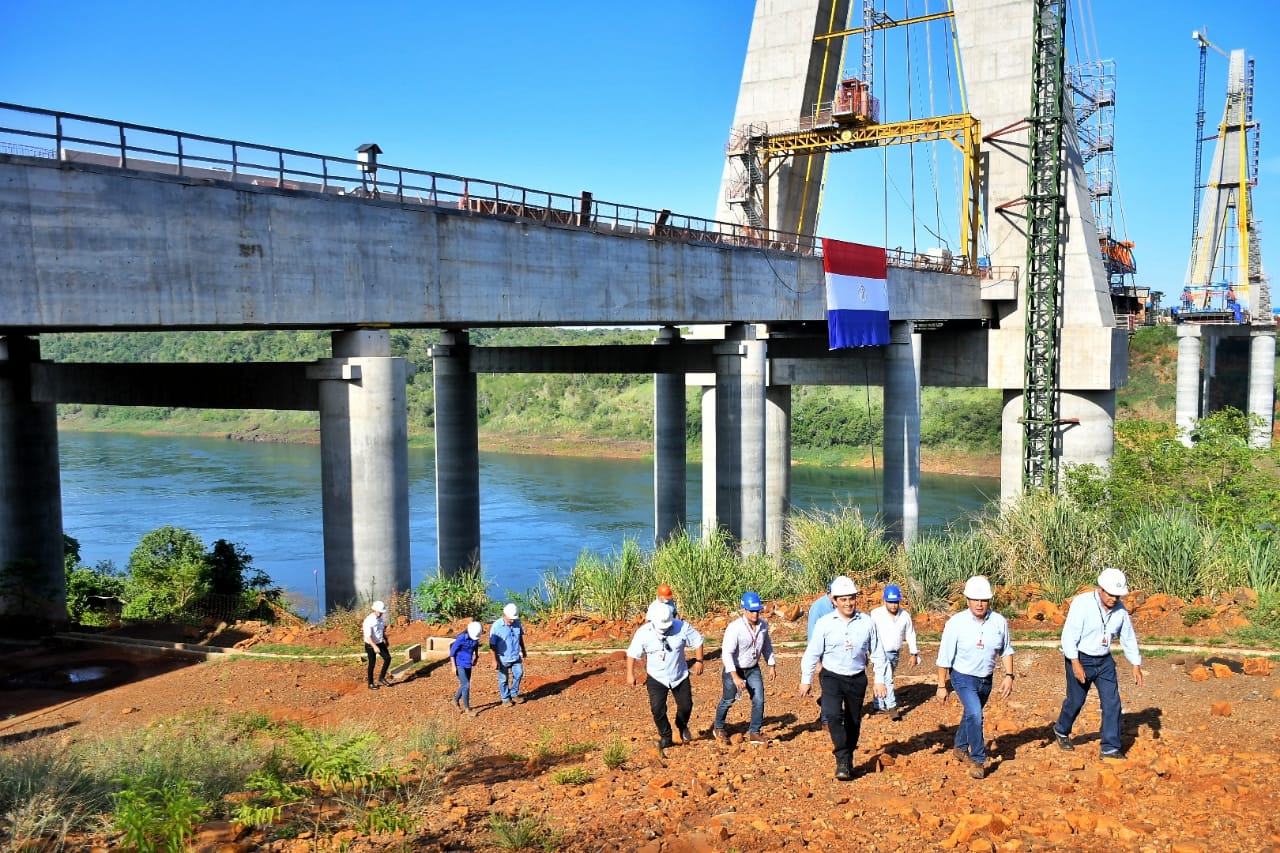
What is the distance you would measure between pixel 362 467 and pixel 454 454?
13.8 metres

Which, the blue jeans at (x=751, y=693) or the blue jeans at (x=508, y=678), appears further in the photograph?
the blue jeans at (x=508, y=678)

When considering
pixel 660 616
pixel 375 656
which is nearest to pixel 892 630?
pixel 660 616

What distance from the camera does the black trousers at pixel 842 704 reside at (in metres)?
8.24

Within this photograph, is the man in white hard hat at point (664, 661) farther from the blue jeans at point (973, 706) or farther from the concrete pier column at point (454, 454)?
the concrete pier column at point (454, 454)

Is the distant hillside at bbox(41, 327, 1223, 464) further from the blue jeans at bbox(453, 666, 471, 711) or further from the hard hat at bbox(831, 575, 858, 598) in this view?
the hard hat at bbox(831, 575, 858, 598)

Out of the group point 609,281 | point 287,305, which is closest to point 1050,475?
point 609,281

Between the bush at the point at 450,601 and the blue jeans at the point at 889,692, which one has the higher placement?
the blue jeans at the point at 889,692

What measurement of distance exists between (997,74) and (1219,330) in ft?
131

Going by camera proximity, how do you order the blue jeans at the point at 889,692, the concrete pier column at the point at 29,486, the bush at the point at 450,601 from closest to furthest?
the blue jeans at the point at 889,692 → the bush at the point at 450,601 → the concrete pier column at the point at 29,486

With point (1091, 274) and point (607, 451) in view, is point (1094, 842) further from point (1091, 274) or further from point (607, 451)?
point (607, 451)

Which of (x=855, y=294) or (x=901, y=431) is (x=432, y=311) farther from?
(x=901, y=431)

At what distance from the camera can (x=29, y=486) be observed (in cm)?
2144

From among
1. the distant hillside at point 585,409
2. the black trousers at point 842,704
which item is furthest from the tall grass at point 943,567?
the distant hillside at point 585,409

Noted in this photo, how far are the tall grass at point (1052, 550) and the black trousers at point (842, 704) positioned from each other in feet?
26.4
